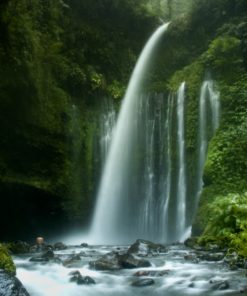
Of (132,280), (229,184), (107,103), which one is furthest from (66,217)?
(132,280)

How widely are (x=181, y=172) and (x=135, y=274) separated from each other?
7.33 meters

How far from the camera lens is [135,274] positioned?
26.3 feet

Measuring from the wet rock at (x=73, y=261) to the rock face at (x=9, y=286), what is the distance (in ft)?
12.3

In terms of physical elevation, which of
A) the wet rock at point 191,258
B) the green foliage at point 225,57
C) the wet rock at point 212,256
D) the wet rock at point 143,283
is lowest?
the wet rock at point 143,283

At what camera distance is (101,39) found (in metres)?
18.5

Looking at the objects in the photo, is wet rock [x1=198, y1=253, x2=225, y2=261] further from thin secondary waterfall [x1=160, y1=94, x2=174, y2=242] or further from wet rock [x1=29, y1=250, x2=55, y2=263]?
thin secondary waterfall [x1=160, y1=94, x2=174, y2=242]

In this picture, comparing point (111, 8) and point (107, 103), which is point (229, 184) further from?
point (111, 8)

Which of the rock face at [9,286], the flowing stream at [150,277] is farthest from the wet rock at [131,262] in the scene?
the rock face at [9,286]

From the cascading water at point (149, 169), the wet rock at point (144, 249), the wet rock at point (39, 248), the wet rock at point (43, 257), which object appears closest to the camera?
the wet rock at point (43, 257)

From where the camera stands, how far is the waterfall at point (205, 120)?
14.8 m

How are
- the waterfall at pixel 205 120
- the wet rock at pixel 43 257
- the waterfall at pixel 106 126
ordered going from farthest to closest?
the waterfall at pixel 106 126 < the waterfall at pixel 205 120 < the wet rock at pixel 43 257

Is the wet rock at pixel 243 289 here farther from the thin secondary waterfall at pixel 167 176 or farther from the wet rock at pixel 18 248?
the thin secondary waterfall at pixel 167 176

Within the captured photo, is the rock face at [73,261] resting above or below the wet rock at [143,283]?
above

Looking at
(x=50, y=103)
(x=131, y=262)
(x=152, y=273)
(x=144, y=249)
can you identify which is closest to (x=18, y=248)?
(x=144, y=249)
